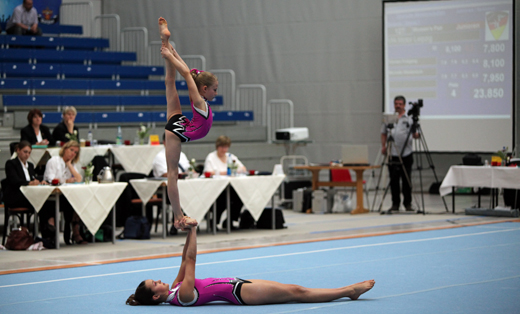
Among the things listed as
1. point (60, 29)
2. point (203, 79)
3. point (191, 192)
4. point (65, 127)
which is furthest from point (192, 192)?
point (60, 29)

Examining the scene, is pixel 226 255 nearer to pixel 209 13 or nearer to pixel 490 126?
pixel 490 126

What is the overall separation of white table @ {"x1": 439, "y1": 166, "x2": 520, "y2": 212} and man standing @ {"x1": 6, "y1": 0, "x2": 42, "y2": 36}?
9.27 meters

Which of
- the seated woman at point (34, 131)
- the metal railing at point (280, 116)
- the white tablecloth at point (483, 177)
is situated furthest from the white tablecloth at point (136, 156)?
the metal railing at point (280, 116)

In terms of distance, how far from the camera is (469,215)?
10133 millimetres

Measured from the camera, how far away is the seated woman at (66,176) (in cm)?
775

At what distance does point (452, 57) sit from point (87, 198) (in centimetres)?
780

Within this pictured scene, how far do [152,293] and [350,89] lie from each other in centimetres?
1038

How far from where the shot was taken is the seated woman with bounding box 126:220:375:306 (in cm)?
461

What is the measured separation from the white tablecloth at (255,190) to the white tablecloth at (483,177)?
2.92m

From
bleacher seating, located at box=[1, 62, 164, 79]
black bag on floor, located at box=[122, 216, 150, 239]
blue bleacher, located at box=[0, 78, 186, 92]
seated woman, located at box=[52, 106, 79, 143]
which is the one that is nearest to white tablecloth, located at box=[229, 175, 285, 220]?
black bag on floor, located at box=[122, 216, 150, 239]

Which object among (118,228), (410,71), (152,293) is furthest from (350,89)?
(152,293)

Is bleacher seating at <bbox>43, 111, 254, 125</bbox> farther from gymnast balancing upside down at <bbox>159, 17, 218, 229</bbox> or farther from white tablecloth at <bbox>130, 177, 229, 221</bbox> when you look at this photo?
gymnast balancing upside down at <bbox>159, 17, 218, 229</bbox>

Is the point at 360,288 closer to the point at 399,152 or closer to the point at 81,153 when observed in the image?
the point at 399,152

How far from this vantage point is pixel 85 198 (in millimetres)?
7461
